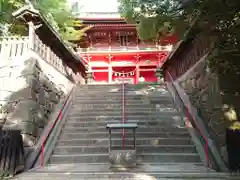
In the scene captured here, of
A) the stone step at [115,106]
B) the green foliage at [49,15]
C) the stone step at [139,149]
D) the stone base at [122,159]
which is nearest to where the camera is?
the stone base at [122,159]

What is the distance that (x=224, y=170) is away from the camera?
220 inches

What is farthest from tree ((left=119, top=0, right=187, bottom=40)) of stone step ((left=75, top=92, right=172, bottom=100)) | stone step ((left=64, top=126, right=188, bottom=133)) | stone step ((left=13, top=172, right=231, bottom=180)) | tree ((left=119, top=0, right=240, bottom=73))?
stone step ((left=75, top=92, right=172, bottom=100))

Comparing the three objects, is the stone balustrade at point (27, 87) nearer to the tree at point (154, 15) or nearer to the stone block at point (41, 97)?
the stone block at point (41, 97)

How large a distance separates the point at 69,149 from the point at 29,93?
2.17 meters

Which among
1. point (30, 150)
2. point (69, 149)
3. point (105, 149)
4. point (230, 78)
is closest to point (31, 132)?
point (30, 150)

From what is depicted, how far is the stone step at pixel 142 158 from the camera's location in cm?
669

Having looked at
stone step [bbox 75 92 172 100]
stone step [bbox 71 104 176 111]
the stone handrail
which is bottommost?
stone step [bbox 71 104 176 111]

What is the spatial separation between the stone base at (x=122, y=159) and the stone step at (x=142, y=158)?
0.69 metres

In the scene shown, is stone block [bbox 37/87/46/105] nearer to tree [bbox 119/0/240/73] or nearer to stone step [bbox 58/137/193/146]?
stone step [bbox 58/137/193/146]

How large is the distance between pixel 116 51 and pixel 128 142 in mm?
16287

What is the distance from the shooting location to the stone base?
5.91m

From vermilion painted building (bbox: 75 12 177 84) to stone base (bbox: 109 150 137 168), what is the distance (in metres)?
17.2

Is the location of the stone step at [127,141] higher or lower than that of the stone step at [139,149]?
higher

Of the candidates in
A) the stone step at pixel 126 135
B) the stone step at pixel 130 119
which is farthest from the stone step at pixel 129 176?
the stone step at pixel 130 119
